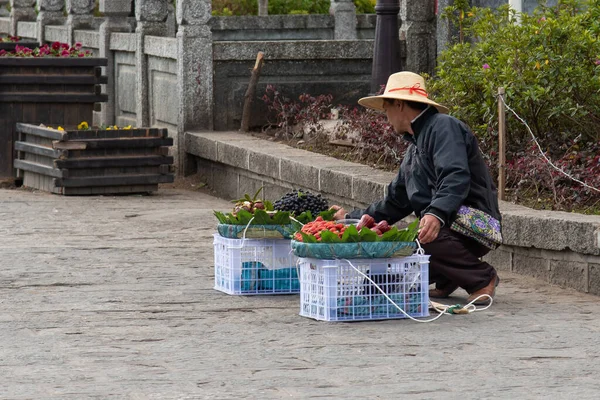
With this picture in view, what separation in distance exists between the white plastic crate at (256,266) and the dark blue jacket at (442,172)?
0.68 m

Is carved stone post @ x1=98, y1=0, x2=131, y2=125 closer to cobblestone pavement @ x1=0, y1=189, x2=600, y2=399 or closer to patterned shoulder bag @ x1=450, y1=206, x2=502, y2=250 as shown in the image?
cobblestone pavement @ x1=0, y1=189, x2=600, y2=399

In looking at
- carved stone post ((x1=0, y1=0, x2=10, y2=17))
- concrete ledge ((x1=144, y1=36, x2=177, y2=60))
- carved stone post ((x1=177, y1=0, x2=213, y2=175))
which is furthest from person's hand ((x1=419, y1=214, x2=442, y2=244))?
carved stone post ((x1=0, y1=0, x2=10, y2=17))

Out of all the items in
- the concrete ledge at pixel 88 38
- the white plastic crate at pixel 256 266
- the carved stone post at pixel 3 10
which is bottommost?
the white plastic crate at pixel 256 266

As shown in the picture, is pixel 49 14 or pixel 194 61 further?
pixel 49 14

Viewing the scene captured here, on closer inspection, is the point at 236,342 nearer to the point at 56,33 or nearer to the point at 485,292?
the point at 485,292

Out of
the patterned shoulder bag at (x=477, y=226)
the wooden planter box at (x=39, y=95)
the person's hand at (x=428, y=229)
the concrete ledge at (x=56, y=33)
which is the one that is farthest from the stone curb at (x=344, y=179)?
the concrete ledge at (x=56, y=33)

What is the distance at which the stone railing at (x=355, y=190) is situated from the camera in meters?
7.75

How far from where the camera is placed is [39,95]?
13945 mm

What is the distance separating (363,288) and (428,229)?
481mm

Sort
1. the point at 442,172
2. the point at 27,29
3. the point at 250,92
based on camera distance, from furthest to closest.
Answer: the point at 27,29
the point at 250,92
the point at 442,172

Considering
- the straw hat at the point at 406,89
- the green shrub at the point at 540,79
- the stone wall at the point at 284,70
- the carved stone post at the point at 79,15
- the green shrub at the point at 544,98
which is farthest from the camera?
the carved stone post at the point at 79,15

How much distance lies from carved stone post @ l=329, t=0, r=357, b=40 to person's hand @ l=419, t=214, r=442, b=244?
14.3 metres

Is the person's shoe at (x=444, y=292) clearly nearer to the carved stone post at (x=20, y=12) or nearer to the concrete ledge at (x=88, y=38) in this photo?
the concrete ledge at (x=88, y=38)

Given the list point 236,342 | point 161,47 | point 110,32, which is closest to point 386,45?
point 161,47
